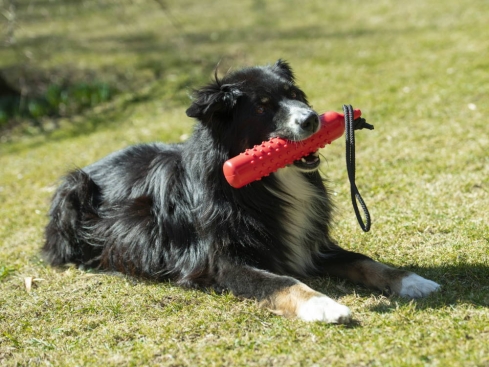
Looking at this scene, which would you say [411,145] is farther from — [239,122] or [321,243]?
[239,122]

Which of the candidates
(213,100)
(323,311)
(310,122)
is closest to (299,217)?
(310,122)

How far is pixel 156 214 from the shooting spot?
5039mm

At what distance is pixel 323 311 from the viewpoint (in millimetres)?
3811

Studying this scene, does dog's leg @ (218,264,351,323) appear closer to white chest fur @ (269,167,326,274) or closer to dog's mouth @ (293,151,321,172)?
white chest fur @ (269,167,326,274)

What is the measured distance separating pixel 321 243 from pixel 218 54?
10.8 m

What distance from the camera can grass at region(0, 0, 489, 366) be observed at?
146 inches

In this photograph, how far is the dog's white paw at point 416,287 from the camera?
4.11m

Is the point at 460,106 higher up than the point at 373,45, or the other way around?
the point at 373,45

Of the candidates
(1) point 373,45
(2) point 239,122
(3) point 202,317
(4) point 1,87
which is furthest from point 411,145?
(4) point 1,87

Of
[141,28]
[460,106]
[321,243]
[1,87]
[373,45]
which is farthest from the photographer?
[141,28]

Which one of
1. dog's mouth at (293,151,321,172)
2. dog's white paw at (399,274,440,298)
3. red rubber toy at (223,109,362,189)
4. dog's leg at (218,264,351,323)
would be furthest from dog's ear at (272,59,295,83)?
dog's white paw at (399,274,440,298)

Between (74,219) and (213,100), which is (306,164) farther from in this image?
(74,219)


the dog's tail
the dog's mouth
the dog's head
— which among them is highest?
the dog's head

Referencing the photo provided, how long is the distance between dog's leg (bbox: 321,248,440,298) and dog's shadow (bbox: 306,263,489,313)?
0.05 meters
